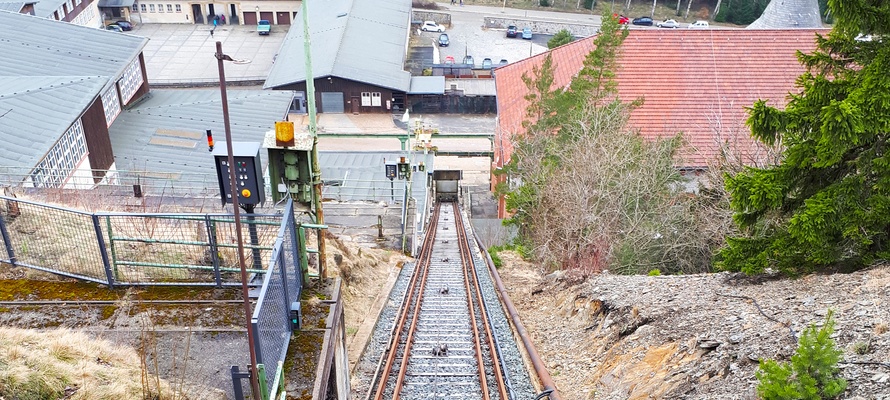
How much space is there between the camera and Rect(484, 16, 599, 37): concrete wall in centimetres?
6706

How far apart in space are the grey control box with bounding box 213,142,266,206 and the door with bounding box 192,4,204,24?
210 ft

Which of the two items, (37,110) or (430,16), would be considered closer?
(37,110)

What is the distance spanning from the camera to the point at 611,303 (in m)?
12.6

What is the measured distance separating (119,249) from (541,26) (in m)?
61.7

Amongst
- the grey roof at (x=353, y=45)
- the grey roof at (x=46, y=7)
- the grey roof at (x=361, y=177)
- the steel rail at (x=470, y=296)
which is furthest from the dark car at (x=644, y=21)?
the grey roof at (x=46, y=7)

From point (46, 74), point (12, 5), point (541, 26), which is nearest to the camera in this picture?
point (46, 74)

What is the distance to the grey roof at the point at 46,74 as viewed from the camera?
22562 mm

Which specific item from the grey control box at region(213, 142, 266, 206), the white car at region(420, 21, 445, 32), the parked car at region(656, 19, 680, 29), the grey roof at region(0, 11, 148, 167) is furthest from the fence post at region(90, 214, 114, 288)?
the parked car at region(656, 19, 680, 29)

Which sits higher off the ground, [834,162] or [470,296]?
[834,162]

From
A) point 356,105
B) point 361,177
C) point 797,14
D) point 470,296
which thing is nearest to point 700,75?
point 797,14

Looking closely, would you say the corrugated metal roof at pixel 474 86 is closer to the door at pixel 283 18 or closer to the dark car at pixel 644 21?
the door at pixel 283 18

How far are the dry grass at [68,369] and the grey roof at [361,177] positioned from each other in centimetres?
2056

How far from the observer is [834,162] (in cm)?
1032

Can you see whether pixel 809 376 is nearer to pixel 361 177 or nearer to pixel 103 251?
pixel 103 251
